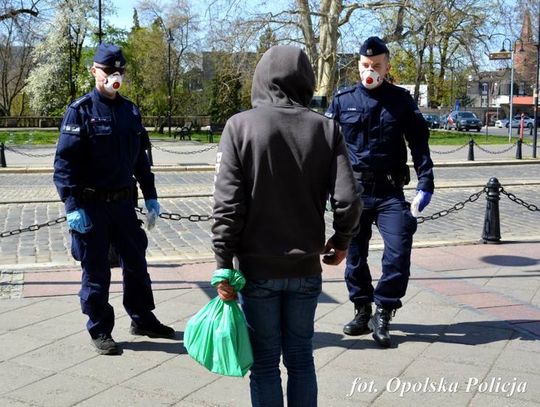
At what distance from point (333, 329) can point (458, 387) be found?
1.23m

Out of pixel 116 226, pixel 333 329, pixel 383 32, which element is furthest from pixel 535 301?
pixel 383 32

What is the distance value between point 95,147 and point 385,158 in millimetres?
1944

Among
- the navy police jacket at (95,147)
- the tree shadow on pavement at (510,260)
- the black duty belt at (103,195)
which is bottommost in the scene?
the tree shadow on pavement at (510,260)

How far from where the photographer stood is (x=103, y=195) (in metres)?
4.49

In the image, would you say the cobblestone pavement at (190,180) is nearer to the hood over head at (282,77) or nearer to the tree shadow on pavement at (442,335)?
the tree shadow on pavement at (442,335)

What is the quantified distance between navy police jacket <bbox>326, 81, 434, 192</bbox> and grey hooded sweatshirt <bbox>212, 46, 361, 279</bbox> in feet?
5.65

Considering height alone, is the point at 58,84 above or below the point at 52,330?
above

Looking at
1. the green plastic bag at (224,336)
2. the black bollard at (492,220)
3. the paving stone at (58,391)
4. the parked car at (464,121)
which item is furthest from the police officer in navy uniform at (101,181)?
the parked car at (464,121)

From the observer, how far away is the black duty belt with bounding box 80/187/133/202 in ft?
14.6

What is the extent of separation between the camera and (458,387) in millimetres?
3982

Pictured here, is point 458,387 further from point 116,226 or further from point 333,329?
point 116,226

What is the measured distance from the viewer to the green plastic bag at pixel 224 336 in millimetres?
2916

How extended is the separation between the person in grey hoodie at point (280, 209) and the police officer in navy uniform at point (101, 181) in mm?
1666

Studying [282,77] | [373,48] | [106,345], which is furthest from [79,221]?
[373,48]
